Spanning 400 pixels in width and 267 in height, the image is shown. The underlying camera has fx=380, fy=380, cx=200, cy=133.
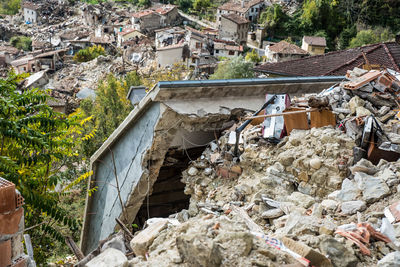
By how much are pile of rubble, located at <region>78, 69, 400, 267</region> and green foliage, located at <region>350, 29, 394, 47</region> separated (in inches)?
1230

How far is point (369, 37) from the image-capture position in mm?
34156

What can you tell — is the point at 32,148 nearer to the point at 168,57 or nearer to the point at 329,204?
the point at 329,204

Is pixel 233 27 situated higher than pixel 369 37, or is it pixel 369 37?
pixel 369 37

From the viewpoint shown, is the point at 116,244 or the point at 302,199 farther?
the point at 302,199

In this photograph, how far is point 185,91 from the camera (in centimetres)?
557

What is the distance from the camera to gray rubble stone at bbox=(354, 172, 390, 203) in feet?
12.7

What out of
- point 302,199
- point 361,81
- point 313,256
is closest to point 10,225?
point 313,256

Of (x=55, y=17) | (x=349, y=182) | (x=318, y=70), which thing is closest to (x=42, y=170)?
(x=349, y=182)

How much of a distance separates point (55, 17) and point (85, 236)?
2291 inches

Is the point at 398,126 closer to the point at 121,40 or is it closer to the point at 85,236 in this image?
the point at 85,236

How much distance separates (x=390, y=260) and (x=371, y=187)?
4.10ft

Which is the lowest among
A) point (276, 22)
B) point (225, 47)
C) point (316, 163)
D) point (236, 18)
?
point (225, 47)

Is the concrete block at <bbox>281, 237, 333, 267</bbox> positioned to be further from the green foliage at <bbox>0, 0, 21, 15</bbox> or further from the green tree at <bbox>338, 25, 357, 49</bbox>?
the green foliage at <bbox>0, 0, 21, 15</bbox>

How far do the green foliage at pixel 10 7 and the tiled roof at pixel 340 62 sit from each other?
6500cm
